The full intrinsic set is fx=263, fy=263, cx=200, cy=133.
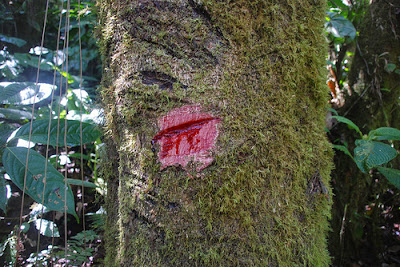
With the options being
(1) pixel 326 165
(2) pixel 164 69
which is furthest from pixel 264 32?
(1) pixel 326 165

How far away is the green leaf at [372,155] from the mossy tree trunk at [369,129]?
2.42 feet

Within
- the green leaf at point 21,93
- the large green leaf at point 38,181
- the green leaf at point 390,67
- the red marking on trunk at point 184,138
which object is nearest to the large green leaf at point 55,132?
the large green leaf at point 38,181

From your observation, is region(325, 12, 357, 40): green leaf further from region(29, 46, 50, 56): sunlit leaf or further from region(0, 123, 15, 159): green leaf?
region(29, 46, 50, 56): sunlit leaf

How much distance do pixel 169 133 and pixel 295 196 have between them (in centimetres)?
60

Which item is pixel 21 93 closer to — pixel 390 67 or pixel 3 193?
pixel 3 193

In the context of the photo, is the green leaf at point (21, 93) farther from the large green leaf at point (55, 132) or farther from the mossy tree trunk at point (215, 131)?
the mossy tree trunk at point (215, 131)

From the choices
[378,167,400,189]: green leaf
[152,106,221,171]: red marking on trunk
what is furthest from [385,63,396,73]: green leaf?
[152,106,221,171]: red marking on trunk

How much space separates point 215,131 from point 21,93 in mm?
1195

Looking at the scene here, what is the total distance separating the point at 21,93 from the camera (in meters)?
1.50

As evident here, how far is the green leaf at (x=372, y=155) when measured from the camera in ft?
4.57

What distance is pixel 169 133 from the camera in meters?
1.03

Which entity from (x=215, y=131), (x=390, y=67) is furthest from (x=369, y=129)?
(x=215, y=131)

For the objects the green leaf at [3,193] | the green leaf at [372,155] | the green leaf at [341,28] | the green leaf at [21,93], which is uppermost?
the green leaf at [341,28]

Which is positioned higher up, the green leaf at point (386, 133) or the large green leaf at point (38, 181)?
the green leaf at point (386, 133)
